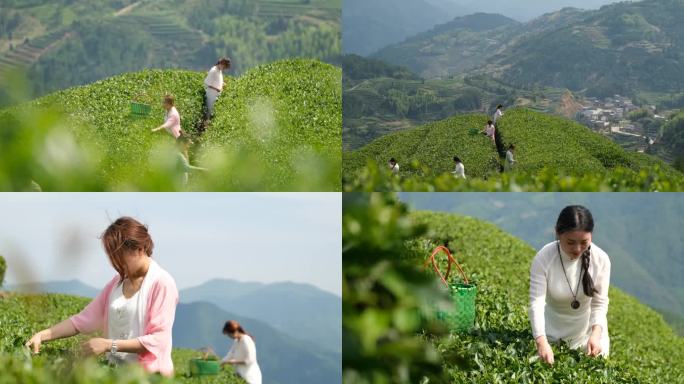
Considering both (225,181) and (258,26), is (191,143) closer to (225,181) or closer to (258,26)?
(225,181)

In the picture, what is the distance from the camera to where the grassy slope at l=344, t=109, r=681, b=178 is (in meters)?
18.4

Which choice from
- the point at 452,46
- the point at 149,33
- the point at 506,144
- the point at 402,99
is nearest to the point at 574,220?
the point at 506,144

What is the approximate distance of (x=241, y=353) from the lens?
17.3 ft

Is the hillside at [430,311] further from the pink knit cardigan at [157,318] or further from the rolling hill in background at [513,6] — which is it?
the rolling hill in background at [513,6]

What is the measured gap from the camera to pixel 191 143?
10.4 meters

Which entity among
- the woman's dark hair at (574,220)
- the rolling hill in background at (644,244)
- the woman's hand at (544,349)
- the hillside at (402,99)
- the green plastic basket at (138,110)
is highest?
the green plastic basket at (138,110)

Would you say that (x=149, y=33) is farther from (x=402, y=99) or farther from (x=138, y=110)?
(x=138, y=110)

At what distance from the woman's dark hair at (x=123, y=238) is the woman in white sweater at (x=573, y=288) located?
8.26 feet

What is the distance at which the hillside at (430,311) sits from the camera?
9.36 feet

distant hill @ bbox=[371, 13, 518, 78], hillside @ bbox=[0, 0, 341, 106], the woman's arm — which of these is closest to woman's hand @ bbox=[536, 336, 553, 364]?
the woman's arm

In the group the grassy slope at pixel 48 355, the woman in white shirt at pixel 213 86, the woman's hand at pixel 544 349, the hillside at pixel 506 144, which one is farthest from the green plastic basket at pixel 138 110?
the hillside at pixel 506 144

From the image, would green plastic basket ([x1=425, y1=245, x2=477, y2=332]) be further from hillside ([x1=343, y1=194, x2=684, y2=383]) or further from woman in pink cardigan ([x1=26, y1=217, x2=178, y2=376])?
woman in pink cardigan ([x1=26, y1=217, x2=178, y2=376])

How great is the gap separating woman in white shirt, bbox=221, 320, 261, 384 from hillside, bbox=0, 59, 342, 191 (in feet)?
4.87

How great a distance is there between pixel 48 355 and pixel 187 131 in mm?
6701
